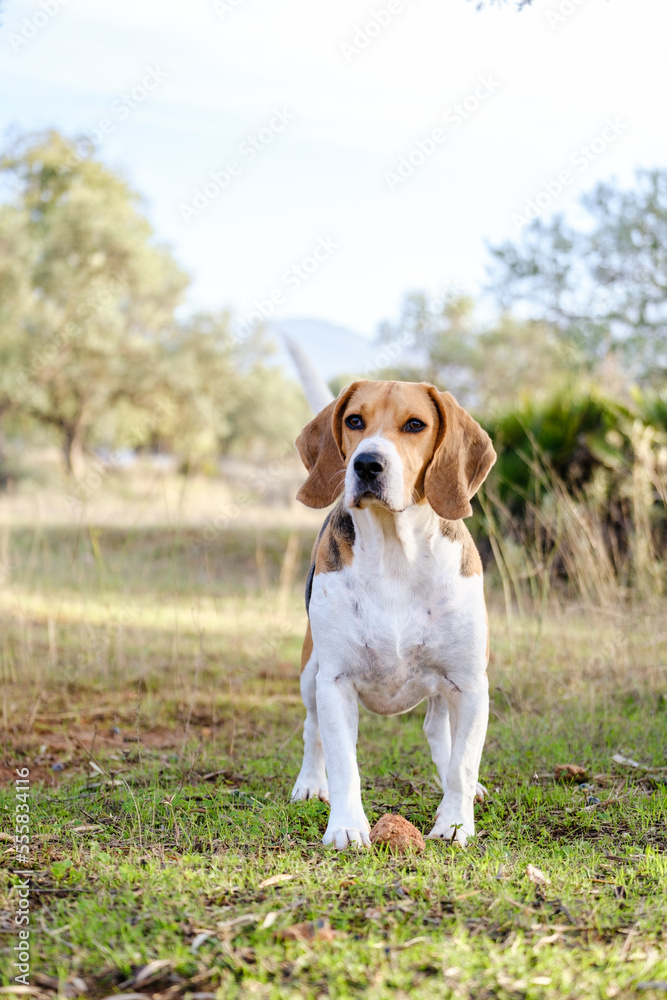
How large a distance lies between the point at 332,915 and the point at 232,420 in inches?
1404

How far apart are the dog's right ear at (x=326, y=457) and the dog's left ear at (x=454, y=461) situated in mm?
A: 373

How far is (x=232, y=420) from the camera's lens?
37.7m

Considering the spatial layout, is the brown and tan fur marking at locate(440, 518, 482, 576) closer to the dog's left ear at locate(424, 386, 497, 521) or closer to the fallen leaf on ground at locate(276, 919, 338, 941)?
the dog's left ear at locate(424, 386, 497, 521)

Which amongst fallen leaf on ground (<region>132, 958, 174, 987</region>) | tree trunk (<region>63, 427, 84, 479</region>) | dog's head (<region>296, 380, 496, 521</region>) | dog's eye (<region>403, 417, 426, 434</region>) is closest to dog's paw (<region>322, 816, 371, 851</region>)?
fallen leaf on ground (<region>132, 958, 174, 987</region>)

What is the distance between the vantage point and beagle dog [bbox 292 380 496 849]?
11.2 ft

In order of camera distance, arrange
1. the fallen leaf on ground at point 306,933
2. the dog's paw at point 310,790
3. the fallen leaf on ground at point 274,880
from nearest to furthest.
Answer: the fallen leaf on ground at point 306,933
the fallen leaf on ground at point 274,880
the dog's paw at point 310,790

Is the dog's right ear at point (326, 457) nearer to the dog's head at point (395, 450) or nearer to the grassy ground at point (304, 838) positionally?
the dog's head at point (395, 450)

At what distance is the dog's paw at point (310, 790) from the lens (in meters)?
4.00

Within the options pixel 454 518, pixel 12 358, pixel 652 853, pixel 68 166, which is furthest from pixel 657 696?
pixel 68 166

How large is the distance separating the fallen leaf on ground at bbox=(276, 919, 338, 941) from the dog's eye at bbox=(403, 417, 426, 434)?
1745 millimetres

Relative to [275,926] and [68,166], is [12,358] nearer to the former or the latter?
[68,166]

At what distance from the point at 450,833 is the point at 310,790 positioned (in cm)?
81

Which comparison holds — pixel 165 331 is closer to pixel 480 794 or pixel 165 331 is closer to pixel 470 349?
Result: pixel 470 349

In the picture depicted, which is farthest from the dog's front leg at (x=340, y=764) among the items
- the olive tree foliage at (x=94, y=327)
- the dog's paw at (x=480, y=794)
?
the olive tree foliage at (x=94, y=327)
